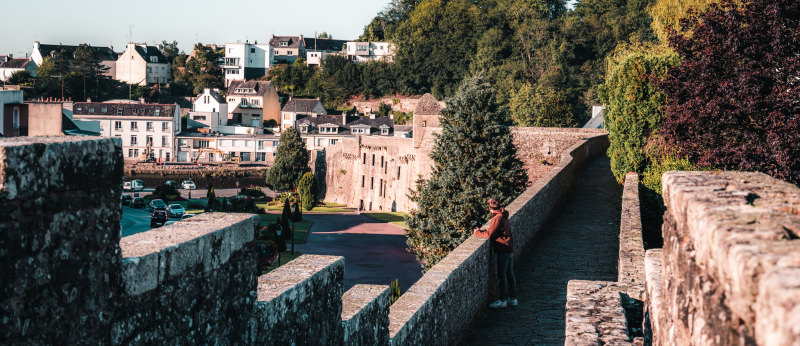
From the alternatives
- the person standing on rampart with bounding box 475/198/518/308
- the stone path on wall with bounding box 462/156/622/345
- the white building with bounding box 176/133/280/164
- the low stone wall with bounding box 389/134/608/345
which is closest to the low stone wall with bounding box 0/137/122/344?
the low stone wall with bounding box 389/134/608/345

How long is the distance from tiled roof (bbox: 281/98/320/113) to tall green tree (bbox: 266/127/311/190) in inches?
1141

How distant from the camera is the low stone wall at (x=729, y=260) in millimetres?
2154

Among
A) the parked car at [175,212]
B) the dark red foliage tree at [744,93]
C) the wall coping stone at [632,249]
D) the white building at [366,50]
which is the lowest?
the parked car at [175,212]

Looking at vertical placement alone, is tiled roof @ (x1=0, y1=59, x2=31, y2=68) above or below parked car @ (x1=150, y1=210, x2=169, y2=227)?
above

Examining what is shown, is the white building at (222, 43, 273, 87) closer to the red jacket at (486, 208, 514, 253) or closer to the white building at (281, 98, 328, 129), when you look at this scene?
the white building at (281, 98, 328, 129)

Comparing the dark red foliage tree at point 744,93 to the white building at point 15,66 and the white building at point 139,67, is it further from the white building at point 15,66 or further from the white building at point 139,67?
the white building at point 139,67

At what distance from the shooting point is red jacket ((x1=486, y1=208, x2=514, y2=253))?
39.0ft

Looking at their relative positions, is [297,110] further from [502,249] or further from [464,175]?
[502,249]

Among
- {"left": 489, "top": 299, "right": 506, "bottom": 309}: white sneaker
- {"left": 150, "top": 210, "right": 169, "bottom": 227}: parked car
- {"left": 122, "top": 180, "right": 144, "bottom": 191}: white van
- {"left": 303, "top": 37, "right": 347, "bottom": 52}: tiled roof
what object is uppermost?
{"left": 303, "top": 37, "right": 347, "bottom": 52}: tiled roof

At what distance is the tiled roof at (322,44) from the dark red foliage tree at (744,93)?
459 feet

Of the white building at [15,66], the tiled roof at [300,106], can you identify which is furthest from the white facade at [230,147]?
the white building at [15,66]

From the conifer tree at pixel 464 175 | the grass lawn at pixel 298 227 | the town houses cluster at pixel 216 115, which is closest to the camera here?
the conifer tree at pixel 464 175

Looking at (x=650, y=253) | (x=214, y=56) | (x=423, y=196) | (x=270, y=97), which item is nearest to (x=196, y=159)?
(x=270, y=97)

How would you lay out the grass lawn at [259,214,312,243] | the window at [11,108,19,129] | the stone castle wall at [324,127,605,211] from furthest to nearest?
1. the grass lawn at [259,214,312,243]
2. the stone castle wall at [324,127,605,211]
3. the window at [11,108,19,129]
